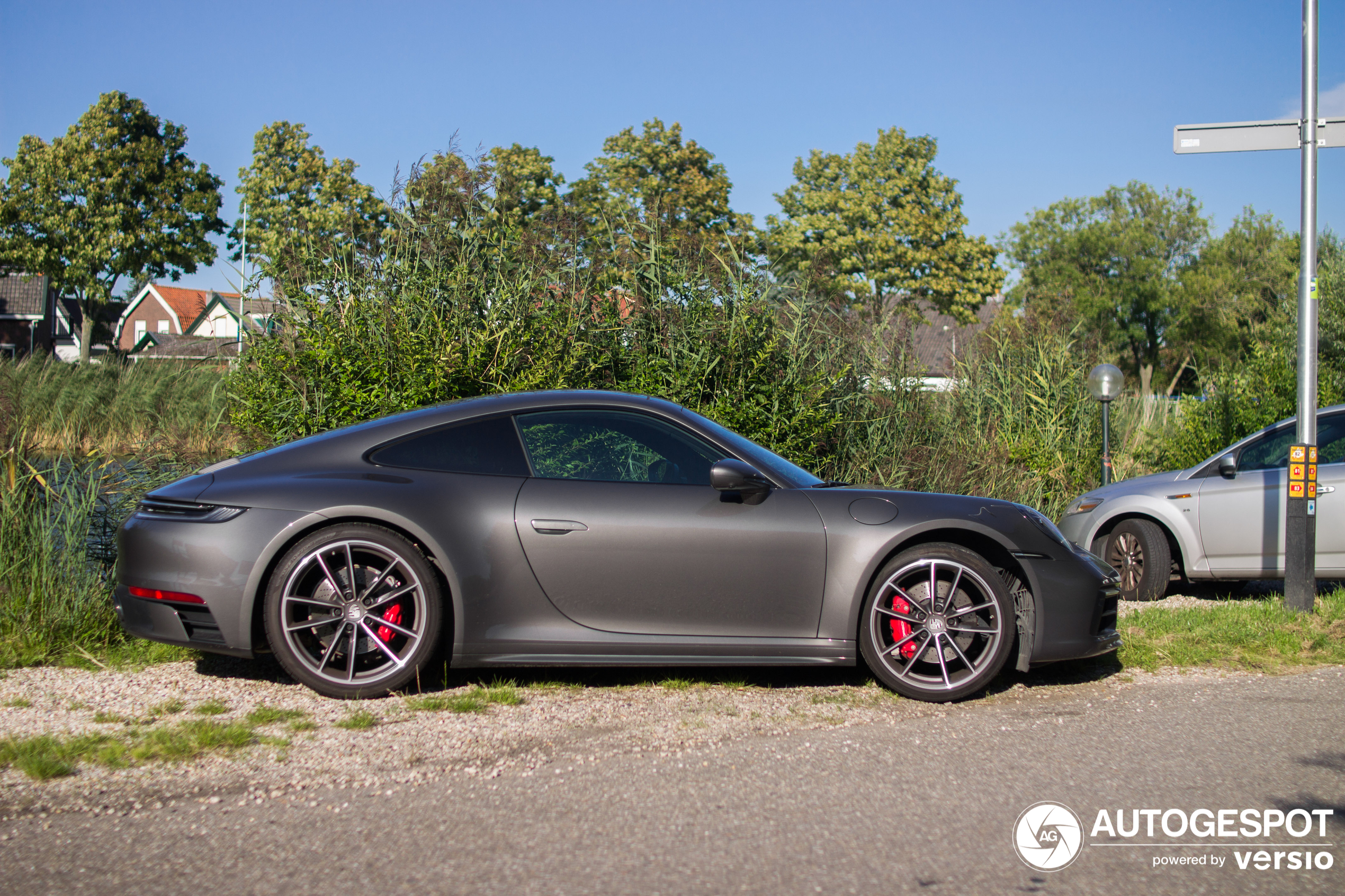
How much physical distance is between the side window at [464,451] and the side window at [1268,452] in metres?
5.99

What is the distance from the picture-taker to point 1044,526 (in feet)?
16.1

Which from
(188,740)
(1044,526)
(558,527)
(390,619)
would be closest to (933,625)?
(1044,526)

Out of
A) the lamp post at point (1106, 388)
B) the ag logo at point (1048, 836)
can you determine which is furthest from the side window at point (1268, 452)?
the ag logo at point (1048, 836)

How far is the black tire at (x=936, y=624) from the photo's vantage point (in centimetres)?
459

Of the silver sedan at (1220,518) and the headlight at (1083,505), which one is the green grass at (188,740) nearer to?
the silver sedan at (1220,518)

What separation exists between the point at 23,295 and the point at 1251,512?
63.9 metres

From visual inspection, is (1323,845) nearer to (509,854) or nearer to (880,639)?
(880,639)

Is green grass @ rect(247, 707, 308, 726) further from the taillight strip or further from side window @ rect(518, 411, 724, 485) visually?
side window @ rect(518, 411, 724, 485)

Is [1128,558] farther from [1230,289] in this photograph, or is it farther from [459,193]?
[1230,289]

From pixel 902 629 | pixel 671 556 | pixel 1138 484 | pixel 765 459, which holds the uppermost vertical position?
pixel 765 459

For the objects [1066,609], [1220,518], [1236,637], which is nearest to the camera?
[1066,609]

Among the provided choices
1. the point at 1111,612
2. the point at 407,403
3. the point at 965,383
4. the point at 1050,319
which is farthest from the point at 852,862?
the point at 1050,319

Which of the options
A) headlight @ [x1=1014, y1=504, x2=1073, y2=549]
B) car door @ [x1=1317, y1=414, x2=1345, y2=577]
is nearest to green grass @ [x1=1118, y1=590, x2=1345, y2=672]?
car door @ [x1=1317, y1=414, x2=1345, y2=577]

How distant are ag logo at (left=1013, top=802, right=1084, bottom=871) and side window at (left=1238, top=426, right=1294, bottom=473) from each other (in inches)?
223
